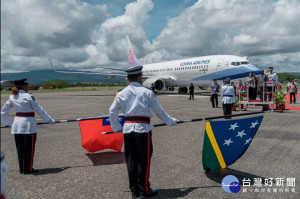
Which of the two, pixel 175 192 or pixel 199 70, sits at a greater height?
pixel 199 70

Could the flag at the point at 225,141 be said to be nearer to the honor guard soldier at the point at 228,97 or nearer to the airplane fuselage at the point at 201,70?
the honor guard soldier at the point at 228,97

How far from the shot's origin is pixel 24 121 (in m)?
4.59

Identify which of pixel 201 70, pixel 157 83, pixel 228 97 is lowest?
pixel 228 97

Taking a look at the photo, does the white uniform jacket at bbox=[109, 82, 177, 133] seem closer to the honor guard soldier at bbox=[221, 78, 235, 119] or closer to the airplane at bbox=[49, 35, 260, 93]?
the honor guard soldier at bbox=[221, 78, 235, 119]

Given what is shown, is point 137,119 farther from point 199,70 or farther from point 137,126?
point 199,70

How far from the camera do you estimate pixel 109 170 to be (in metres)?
4.94

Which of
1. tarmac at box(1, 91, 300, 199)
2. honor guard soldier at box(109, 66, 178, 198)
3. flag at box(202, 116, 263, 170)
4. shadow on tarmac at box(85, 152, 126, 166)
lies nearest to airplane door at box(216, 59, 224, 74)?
tarmac at box(1, 91, 300, 199)

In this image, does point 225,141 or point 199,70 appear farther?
point 199,70

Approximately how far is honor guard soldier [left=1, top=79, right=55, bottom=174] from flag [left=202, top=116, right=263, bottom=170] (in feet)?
9.89

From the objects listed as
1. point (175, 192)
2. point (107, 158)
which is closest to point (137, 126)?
point (175, 192)

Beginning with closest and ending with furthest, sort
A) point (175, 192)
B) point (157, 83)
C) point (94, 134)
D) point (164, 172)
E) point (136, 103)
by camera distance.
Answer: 1. point (136, 103)
2. point (175, 192)
3. point (164, 172)
4. point (94, 134)
5. point (157, 83)

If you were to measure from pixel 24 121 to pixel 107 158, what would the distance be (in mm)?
2016

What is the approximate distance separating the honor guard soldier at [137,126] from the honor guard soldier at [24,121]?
6.06 feet

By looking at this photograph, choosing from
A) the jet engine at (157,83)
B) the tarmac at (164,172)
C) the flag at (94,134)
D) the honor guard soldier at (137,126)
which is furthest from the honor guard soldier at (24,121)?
the jet engine at (157,83)
